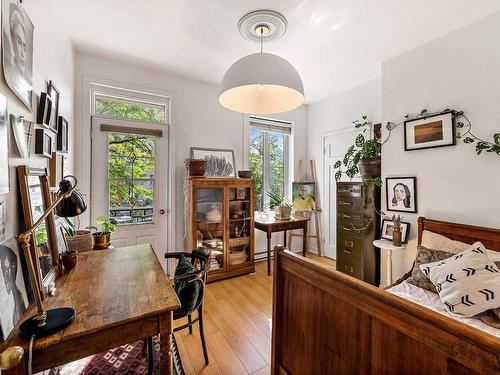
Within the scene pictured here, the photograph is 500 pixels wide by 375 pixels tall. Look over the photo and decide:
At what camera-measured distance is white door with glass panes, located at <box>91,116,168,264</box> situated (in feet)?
8.98

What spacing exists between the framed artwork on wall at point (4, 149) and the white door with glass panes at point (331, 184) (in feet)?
12.3

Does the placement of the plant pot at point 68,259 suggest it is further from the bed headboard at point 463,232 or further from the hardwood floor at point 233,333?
the bed headboard at point 463,232

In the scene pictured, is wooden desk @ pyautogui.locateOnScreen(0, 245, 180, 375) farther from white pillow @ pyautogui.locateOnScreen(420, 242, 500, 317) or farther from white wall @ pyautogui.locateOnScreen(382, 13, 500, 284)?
white wall @ pyautogui.locateOnScreen(382, 13, 500, 284)

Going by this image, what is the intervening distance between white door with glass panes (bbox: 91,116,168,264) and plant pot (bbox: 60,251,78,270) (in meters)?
1.40

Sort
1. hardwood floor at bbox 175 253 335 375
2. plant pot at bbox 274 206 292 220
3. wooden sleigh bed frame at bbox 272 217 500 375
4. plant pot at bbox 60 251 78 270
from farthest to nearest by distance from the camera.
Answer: plant pot at bbox 274 206 292 220
hardwood floor at bbox 175 253 335 375
plant pot at bbox 60 251 78 270
wooden sleigh bed frame at bbox 272 217 500 375

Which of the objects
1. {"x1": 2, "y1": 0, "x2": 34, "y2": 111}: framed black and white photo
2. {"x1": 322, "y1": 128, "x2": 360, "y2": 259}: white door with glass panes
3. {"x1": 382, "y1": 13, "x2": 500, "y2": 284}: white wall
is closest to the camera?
{"x1": 2, "y1": 0, "x2": 34, "y2": 111}: framed black and white photo

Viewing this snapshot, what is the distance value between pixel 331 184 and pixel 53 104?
11.9 feet

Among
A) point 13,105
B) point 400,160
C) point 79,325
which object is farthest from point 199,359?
point 400,160

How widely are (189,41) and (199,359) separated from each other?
2828mm

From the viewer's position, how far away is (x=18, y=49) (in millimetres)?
1102

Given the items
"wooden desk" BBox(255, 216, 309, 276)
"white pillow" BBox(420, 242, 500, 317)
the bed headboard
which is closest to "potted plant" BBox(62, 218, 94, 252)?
"wooden desk" BBox(255, 216, 309, 276)

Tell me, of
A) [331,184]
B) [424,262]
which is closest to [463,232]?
[424,262]

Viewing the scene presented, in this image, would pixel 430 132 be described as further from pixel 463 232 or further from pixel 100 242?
pixel 100 242

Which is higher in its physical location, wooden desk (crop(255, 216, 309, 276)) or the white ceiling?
the white ceiling
